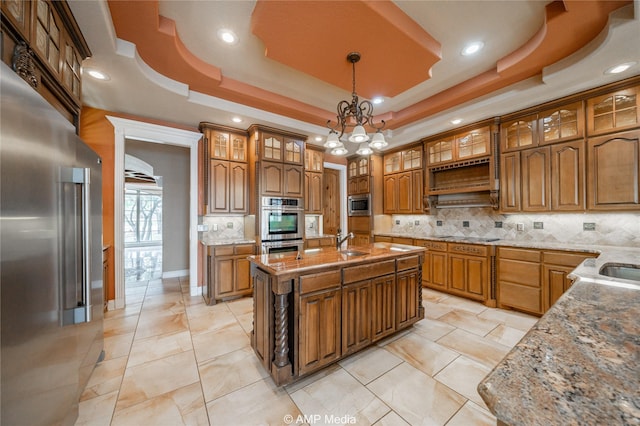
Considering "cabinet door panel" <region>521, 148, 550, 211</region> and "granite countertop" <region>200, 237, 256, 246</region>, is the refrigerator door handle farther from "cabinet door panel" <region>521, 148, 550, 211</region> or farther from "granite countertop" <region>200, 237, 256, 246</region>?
"cabinet door panel" <region>521, 148, 550, 211</region>

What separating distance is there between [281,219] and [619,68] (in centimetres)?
443

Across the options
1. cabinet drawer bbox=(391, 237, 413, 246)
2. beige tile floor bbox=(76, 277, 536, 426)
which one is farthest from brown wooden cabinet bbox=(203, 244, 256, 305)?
cabinet drawer bbox=(391, 237, 413, 246)

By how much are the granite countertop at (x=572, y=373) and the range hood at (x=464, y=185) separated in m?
3.14

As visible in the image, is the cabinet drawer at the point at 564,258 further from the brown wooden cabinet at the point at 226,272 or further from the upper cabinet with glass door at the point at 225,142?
the upper cabinet with glass door at the point at 225,142

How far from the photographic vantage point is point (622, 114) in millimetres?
2691

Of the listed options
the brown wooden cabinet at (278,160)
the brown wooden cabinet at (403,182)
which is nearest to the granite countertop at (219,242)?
the brown wooden cabinet at (278,160)

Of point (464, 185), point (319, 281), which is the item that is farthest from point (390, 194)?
point (319, 281)

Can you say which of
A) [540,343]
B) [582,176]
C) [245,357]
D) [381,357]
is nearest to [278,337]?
[245,357]

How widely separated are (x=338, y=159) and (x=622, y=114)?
431 centimetres

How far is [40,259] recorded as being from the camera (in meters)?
1.10

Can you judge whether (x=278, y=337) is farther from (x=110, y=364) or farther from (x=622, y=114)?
(x=622, y=114)

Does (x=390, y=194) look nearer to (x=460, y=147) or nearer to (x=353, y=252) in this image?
(x=460, y=147)

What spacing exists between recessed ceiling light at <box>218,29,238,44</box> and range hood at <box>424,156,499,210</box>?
12.2 feet

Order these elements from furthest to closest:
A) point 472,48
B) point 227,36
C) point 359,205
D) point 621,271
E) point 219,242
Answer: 1. point 359,205
2. point 219,242
3. point 472,48
4. point 227,36
5. point 621,271
